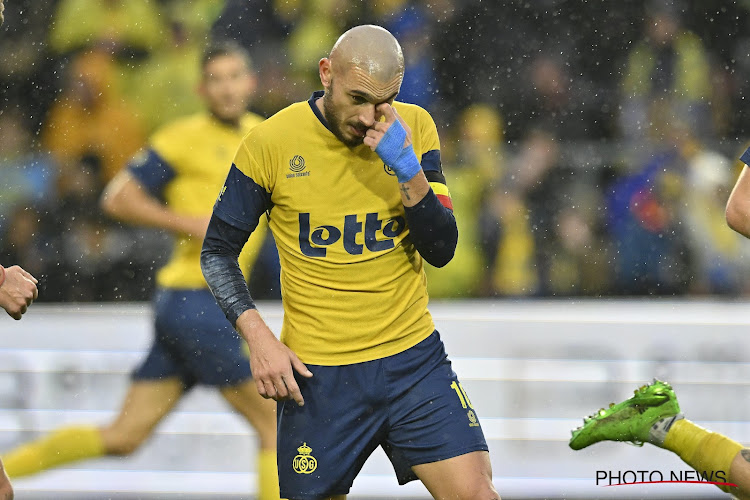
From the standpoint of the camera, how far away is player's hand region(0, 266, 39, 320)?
153 inches

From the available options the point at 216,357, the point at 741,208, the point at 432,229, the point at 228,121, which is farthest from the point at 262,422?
the point at 741,208

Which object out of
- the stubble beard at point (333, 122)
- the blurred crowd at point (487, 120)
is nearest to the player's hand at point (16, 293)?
the stubble beard at point (333, 122)

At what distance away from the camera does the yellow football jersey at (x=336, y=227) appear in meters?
4.03

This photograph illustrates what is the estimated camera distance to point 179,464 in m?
6.96

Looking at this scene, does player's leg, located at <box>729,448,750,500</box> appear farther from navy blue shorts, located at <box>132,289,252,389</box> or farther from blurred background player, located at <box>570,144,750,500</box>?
navy blue shorts, located at <box>132,289,252,389</box>

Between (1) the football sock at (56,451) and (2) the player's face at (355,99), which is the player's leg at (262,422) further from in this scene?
(2) the player's face at (355,99)

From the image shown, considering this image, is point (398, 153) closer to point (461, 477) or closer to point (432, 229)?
point (432, 229)

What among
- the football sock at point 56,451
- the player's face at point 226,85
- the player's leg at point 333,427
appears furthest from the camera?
the football sock at point 56,451

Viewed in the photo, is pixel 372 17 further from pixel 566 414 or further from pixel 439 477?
pixel 439 477

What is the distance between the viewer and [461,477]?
154 inches

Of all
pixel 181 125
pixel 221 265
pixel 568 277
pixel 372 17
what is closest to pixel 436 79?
pixel 372 17

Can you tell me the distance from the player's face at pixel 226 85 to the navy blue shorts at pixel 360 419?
2142 millimetres

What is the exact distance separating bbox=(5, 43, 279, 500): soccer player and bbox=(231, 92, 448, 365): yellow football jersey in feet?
5.21

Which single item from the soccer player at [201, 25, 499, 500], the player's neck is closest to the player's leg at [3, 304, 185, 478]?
the player's neck
